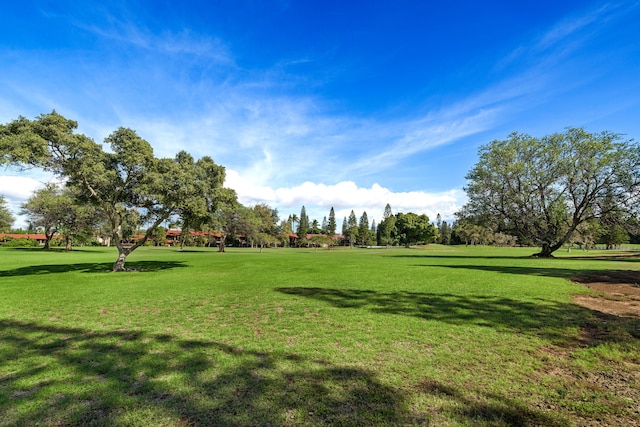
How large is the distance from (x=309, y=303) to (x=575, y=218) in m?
40.0

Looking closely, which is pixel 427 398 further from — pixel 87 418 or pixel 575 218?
pixel 575 218

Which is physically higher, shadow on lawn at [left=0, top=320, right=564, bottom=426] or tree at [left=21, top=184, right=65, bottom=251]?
tree at [left=21, top=184, right=65, bottom=251]

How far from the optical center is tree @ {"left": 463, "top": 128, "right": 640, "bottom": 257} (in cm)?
3256

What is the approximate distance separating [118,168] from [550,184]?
45.4 meters

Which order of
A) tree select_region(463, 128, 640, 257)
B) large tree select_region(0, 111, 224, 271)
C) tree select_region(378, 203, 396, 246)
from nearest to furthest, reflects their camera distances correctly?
large tree select_region(0, 111, 224, 271) → tree select_region(463, 128, 640, 257) → tree select_region(378, 203, 396, 246)

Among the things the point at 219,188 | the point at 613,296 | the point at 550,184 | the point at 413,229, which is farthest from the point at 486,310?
the point at 413,229

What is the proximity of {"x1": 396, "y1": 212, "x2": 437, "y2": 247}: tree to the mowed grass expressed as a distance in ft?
319

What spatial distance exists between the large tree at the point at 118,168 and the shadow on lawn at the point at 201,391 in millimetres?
14450

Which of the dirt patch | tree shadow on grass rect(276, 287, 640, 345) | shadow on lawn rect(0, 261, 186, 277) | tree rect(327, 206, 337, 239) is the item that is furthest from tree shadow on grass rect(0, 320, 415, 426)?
tree rect(327, 206, 337, 239)

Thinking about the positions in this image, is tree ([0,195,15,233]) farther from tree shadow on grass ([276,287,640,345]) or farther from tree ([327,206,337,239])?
tree ([327,206,337,239])

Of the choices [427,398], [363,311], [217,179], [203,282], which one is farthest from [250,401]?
[217,179]

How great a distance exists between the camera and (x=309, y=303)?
32.7 ft

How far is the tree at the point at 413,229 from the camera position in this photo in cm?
10281

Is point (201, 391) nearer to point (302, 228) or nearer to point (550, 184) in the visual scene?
point (550, 184)
